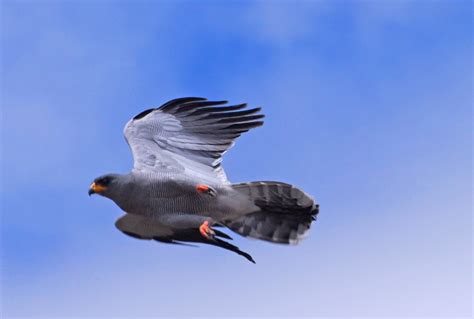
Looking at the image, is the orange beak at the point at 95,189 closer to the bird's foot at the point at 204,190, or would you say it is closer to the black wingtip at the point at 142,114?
the bird's foot at the point at 204,190

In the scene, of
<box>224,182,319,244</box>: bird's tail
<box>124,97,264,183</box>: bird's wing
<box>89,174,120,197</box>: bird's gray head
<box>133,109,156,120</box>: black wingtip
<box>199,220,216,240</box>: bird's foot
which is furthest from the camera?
<box>133,109,156,120</box>: black wingtip

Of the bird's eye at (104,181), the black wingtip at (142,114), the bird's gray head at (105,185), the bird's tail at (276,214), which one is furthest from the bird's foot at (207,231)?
the black wingtip at (142,114)

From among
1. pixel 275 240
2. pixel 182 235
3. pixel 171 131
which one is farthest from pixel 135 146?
pixel 275 240

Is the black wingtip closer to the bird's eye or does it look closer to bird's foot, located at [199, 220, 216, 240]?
the bird's eye

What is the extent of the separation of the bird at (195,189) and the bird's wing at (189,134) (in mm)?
20

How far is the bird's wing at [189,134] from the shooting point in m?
19.7

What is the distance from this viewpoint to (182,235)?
20.2 m

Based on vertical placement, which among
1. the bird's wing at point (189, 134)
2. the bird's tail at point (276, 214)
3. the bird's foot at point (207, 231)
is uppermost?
the bird's wing at point (189, 134)

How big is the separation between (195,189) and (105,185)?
180cm

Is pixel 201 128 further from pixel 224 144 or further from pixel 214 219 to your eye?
pixel 214 219

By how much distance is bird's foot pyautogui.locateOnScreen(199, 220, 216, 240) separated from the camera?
18.5m

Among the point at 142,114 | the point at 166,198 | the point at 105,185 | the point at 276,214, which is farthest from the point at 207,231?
the point at 142,114

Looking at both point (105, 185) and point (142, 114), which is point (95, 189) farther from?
point (142, 114)

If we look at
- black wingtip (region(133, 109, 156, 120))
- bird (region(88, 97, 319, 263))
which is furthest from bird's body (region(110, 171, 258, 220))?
black wingtip (region(133, 109, 156, 120))
